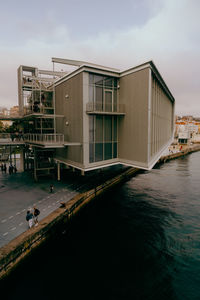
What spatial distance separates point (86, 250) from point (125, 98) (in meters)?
15.3

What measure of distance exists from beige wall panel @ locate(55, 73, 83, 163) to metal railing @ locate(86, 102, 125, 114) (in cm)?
97

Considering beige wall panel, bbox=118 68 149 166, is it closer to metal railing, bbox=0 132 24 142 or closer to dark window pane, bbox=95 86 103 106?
dark window pane, bbox=95 86 103 106

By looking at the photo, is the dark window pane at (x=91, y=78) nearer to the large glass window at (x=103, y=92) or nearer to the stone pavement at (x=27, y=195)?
the large glass window at (x=103, y=92)

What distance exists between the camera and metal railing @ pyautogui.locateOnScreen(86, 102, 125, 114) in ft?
65.8

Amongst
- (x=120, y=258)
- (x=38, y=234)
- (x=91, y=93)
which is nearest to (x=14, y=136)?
(x=91, y=93)

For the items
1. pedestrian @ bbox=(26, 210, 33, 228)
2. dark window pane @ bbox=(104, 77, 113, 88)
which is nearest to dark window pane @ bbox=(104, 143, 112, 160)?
dark window pane @ bbox=(104, 77, 113, 88)

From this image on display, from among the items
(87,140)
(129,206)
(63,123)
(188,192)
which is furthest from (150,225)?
(63,123)

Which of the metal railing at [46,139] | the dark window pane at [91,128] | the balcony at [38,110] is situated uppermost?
the balcony at [38,110]

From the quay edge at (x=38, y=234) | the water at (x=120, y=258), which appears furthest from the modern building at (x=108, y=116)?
the water at (x=120, y=258)

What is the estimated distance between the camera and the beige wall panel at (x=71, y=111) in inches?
818

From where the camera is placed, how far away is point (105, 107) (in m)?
21.2

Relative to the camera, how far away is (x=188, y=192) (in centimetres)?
2736

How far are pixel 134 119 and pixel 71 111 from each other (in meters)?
7.80

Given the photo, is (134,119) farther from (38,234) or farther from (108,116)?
(38,234)
